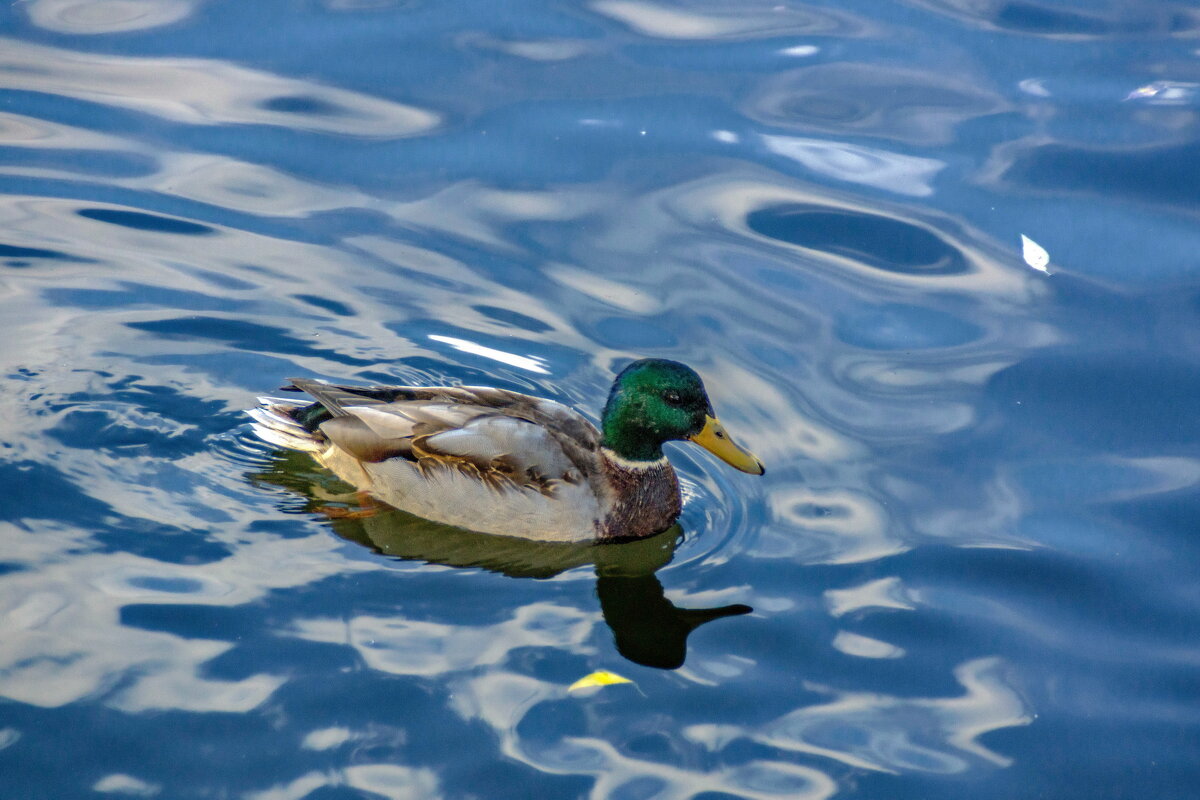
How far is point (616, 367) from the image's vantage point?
28.0 feet

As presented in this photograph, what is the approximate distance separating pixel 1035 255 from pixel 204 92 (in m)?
6.06

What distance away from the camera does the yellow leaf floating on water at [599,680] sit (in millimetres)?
6164

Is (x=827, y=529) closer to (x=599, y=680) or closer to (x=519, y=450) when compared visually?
(x=519, y=450)

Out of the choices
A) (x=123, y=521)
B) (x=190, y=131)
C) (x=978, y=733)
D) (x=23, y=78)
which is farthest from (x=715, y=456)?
(x=23, y=78)

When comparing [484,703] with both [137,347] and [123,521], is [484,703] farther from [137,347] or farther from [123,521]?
[137,347]

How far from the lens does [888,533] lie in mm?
7355

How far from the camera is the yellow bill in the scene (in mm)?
7500

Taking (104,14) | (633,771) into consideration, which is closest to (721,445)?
(633,771)

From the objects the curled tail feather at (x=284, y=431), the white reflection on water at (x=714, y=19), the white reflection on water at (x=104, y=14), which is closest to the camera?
the curled tail feather at (x=284, y=431)

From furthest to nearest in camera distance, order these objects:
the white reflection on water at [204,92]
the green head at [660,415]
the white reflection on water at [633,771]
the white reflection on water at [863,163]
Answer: the white reflection on water at [204,92] → the white reflection on water at [863,163] → the green head at [660,415] → the white reflection on water at [633,771]

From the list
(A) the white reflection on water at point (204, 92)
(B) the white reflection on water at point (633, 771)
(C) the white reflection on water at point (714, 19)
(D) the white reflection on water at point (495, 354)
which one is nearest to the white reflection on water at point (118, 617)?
(B) the white reflection on water at point (633, 771)

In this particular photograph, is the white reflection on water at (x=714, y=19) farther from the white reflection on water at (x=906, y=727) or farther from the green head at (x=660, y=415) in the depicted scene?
the white reflection on water at (x=906, y=727)

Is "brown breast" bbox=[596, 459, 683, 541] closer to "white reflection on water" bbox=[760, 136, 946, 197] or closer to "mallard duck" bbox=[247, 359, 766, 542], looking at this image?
"mallard duck" bbox=[247, 359, 766, 542]

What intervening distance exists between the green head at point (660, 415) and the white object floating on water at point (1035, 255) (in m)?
3.01
